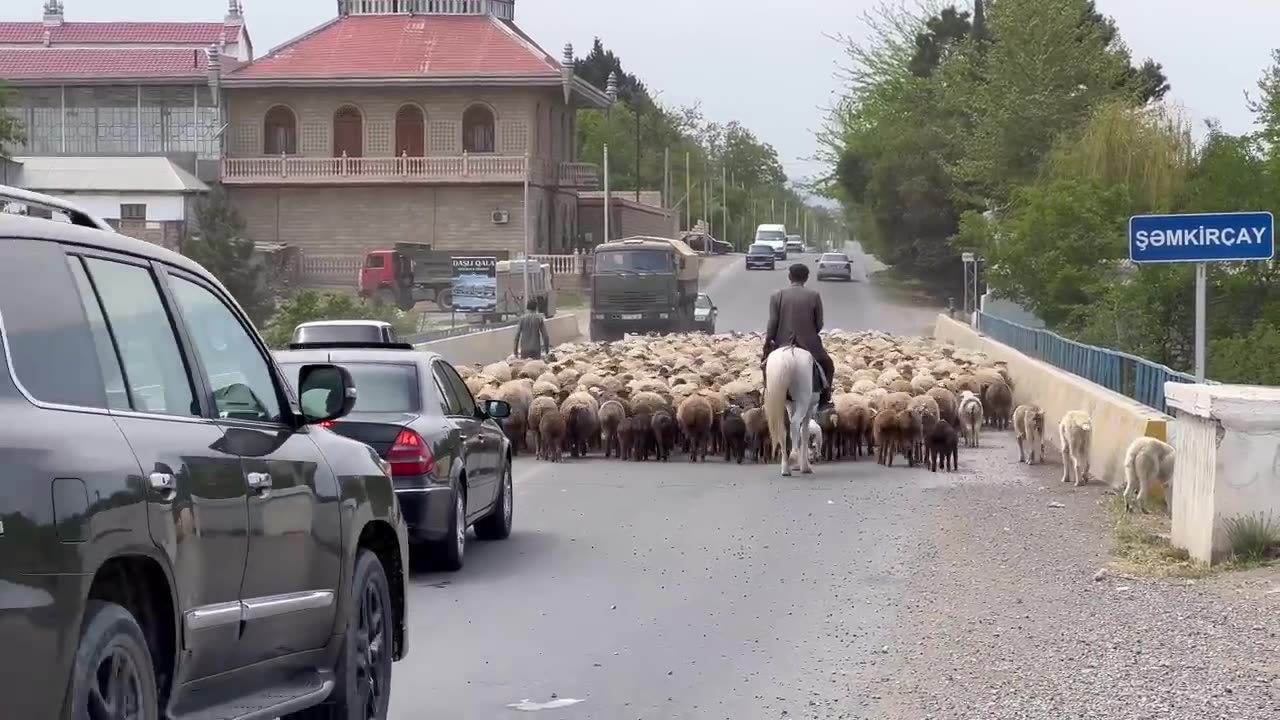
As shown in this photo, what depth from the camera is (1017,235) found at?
121ft

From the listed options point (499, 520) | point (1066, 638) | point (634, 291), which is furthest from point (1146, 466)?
point (634, 291)

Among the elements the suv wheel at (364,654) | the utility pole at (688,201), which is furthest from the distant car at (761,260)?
the suv wheel at (364,654)

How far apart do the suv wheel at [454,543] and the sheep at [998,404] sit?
14.5 metres

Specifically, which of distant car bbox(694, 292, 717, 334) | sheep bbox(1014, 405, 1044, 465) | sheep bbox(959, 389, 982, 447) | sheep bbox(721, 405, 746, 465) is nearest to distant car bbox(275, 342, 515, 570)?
sheep bbox(721, 405, 746, 465)

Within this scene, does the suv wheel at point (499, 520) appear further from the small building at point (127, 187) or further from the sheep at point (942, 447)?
the small building at point (127, 187)

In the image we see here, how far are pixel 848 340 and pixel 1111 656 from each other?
30.5m

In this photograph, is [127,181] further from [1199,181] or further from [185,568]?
[185,568]

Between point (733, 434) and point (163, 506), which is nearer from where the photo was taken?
point (163, 506)

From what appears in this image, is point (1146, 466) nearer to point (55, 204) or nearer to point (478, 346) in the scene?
point (55, 204)

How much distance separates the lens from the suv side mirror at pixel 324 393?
6871mm

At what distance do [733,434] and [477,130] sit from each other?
56.0m

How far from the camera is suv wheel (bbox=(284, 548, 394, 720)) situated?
6.98 meters

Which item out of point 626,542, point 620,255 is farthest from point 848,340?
point 626,542

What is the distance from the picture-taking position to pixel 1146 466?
15.4m
